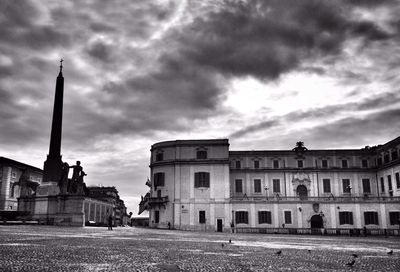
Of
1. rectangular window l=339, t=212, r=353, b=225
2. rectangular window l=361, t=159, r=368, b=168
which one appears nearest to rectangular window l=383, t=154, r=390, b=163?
rectangular window l=361, t=159, r=368, b=168

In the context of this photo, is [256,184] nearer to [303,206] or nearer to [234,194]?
[234,194]

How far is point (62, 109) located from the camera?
37.4 metres

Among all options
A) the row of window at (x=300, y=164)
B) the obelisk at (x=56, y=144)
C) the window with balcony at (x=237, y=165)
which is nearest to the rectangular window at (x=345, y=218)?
the row of window at (x=300, y=164)

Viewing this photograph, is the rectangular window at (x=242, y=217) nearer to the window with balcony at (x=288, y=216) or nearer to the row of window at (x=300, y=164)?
the window with balcony at (x=288, y=216)

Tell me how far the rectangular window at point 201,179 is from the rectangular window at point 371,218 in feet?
66.1

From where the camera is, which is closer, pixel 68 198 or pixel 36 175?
pixel 68 198

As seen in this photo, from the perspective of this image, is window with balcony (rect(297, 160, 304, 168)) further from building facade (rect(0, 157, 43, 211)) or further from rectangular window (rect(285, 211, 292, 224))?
building facade (rect(0, 157, 43, 211))

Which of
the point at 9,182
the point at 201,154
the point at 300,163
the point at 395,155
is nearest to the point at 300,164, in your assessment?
the point at 300,163

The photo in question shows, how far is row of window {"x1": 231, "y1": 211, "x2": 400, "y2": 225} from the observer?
46281 mm

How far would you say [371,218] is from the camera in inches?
1855

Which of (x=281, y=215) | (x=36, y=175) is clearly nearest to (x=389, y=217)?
(x=281, y=215)

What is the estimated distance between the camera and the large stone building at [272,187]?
4759 cm

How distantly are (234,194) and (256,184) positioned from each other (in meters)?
3.54

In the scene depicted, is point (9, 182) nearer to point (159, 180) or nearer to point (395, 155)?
point (159, 180)
